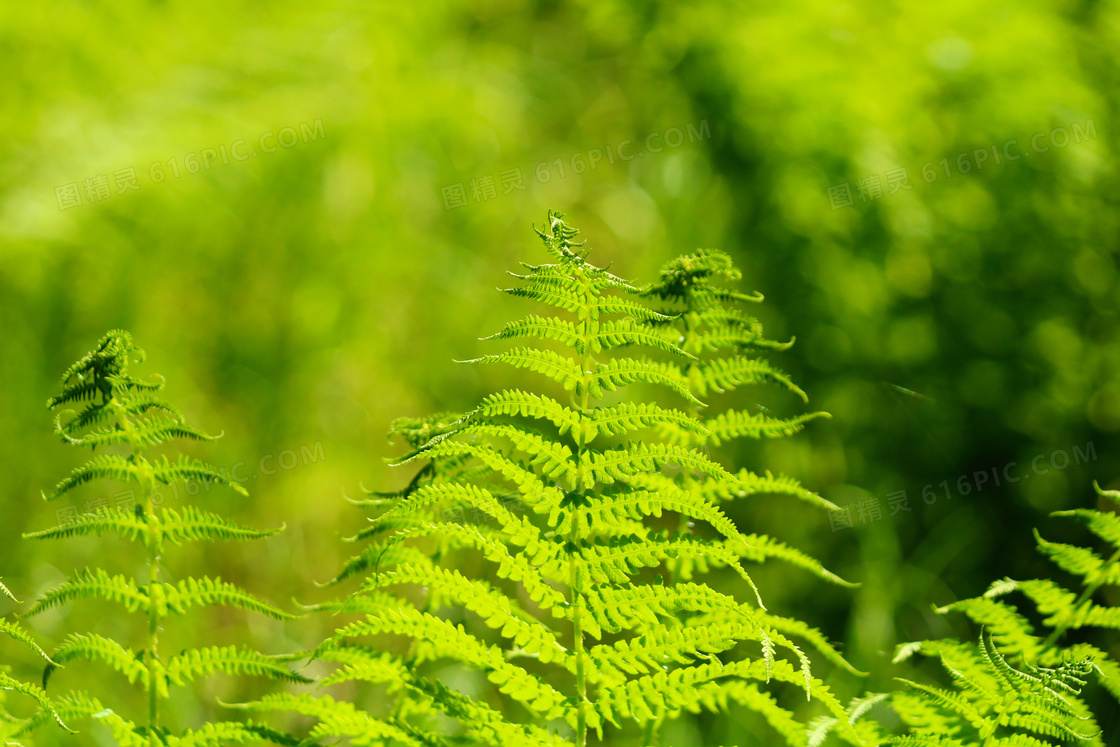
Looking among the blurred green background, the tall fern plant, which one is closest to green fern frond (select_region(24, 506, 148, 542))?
the tall fern plant

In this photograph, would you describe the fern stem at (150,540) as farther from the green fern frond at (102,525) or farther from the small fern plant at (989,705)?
the small fern plant at (989,705)

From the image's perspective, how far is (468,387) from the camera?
312 cm

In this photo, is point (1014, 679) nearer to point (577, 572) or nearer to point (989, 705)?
point (989, 705)

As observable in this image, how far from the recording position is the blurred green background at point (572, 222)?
2586 mm

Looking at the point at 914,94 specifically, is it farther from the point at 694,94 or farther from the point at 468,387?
the point at 468,387

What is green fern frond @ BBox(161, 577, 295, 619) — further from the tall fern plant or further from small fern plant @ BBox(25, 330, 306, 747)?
the tall fern plant

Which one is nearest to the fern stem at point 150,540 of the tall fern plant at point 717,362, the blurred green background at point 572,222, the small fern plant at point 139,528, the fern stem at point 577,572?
the small fern plant at point 139,528

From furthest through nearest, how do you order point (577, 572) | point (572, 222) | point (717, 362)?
point (572, 222), point (717, 362), point (577, 572)

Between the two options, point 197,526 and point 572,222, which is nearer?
point 197,526

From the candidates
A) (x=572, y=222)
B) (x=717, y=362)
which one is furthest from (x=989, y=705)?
(x=572, y=222)

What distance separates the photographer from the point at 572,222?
343 centimetres

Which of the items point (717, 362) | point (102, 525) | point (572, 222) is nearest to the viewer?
point (102, 525)

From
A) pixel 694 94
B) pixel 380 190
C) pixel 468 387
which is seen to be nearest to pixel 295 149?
pixel 380 190

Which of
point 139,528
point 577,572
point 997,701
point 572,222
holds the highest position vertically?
point 572,222
